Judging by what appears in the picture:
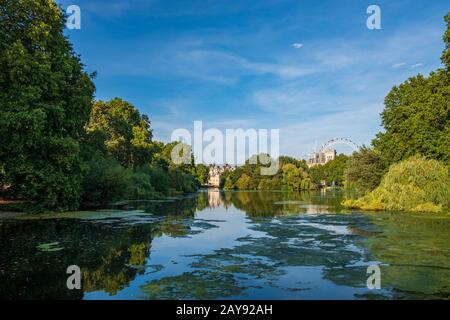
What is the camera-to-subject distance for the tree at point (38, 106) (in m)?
21.4

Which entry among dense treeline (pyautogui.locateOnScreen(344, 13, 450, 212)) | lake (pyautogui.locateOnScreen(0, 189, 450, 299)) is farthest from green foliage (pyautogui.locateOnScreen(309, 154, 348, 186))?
lake (pyautogui.locateOnScreen(0, 189, 450, 299))

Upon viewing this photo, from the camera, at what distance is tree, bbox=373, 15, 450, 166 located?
29.8m

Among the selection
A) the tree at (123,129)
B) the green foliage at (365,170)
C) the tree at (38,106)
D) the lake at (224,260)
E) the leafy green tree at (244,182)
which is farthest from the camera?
the leafy green tree at (244,182)

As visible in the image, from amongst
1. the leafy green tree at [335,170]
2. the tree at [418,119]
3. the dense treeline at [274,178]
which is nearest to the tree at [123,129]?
the tree at [418,119]

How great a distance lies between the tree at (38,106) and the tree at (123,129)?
863 inches

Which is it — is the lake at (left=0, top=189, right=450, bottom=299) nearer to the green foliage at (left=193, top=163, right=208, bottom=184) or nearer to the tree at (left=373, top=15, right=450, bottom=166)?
the tree at (left=373, top=15, right=450, bottom=166)

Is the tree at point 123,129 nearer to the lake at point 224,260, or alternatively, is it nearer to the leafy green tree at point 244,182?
the lake at point 224,260

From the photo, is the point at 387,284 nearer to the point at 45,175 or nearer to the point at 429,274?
the point at 429,274

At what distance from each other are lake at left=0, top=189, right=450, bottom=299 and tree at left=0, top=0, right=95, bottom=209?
4.00 metres

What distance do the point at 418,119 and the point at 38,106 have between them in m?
29.0

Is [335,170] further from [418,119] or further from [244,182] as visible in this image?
[418,119]

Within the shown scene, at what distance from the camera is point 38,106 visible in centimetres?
2238

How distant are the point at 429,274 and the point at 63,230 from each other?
14789 millimetres
